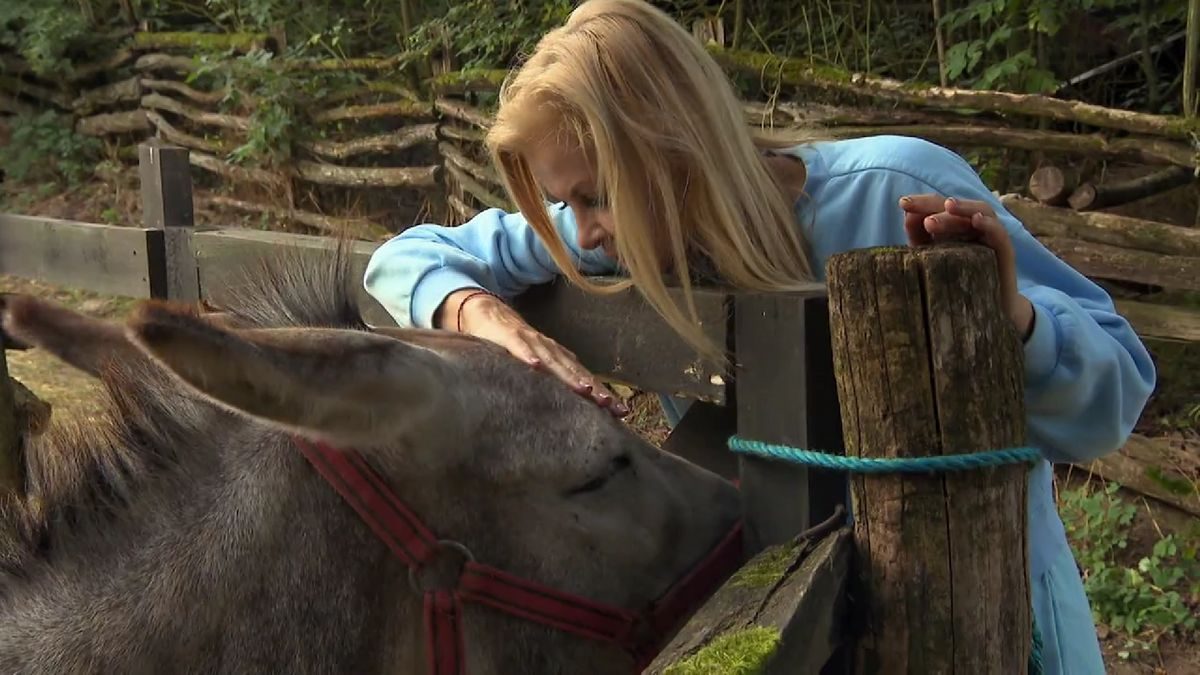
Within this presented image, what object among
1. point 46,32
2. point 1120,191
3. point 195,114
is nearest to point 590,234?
point 1120,191

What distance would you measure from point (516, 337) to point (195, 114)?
10959 millimetres

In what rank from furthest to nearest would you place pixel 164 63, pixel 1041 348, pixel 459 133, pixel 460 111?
pixel 164 63, pixel 459 133, pixel 460 111, pixel 1041 348

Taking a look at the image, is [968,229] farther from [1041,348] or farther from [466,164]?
[466,164]

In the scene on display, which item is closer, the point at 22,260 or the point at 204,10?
the point at 22,260

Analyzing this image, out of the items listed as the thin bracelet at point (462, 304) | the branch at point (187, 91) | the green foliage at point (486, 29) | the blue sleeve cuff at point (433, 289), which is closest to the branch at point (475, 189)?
the green foliage at point (486, 29)

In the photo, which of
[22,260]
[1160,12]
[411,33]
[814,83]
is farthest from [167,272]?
[411,33]

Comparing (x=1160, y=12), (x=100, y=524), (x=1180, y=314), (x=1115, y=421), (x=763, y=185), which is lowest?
(x=1180, y=314)

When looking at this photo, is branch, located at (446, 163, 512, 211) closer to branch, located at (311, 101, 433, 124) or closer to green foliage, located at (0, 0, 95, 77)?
branch, located at (311, 101, 433, 124)

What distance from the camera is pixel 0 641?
5.73ft

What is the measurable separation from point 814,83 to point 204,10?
872 cm

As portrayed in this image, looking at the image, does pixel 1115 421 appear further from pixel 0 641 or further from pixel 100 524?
pixel 0 641

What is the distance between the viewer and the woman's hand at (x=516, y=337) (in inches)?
75.6

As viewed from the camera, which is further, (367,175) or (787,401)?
(367,175)

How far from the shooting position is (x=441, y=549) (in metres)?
1.78
